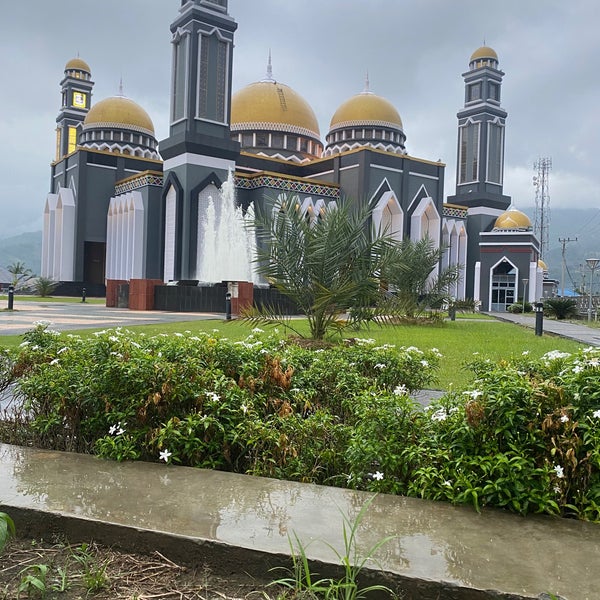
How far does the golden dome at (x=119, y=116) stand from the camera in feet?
147

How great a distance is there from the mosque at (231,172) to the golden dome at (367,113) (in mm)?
110

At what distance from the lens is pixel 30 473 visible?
274 cm

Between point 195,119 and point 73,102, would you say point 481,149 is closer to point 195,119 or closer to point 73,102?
point 195,119

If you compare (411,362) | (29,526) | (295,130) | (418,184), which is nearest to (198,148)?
(295,130)

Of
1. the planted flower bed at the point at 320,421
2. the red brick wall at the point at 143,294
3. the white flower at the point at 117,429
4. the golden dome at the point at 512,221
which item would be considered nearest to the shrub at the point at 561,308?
the red brick wall at the point at 143,294

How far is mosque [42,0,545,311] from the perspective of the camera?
34.5 m

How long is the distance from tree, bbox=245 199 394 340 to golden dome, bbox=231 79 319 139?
37.2m

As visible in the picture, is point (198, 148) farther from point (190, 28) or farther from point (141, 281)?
point (141, 281)

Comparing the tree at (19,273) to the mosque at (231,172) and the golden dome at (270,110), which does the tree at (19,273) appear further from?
the golden dome at (270,110)

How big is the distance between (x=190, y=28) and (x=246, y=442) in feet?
116

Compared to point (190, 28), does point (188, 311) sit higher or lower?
lower

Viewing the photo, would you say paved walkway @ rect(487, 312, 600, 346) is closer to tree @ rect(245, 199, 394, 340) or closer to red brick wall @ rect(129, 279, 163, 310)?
tree @ rect(245, 199, 394, 340)

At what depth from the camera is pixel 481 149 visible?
5016 cm

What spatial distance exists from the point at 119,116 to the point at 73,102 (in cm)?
1177
